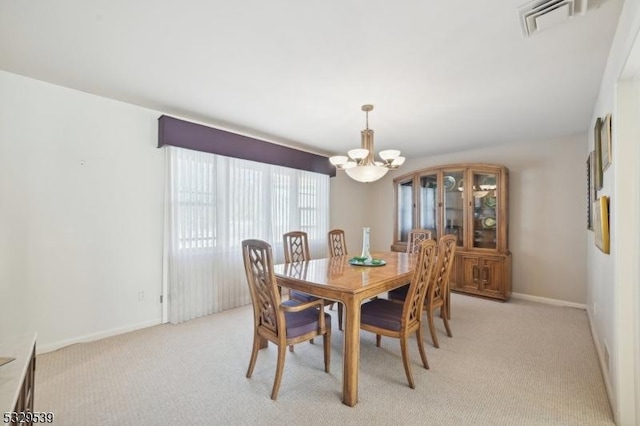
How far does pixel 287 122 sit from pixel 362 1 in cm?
Answer: 212

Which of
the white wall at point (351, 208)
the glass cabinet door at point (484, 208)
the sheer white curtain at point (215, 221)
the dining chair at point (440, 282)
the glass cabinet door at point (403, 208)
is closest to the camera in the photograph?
the dining chair at point (440, 282)

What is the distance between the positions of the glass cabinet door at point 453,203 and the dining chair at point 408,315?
271 centimetres

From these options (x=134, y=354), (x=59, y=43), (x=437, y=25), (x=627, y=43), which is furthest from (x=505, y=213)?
(x=59, y=43)

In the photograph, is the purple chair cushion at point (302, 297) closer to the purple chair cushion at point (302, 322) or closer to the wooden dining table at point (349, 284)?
the wooden dining table at point (349, 284)

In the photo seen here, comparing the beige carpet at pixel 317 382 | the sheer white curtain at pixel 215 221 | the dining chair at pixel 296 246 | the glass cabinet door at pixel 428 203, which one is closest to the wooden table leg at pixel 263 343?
the beige carpet at pixel 317 382

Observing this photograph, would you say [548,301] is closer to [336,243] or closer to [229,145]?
[336,243]

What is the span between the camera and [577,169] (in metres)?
3.96

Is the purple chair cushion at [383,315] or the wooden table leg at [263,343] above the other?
the purple chair cushion at [383,315]

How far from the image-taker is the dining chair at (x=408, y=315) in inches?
83.9

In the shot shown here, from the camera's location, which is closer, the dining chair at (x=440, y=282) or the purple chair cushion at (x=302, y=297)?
the dining chair at (x=440, y=282)

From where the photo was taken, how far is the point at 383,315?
231cm

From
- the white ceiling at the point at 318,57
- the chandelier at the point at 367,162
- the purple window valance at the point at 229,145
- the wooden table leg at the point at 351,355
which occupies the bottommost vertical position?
the wooden table leg at the point at 351,355

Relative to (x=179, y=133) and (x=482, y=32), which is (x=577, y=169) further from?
(x=179, y=133)

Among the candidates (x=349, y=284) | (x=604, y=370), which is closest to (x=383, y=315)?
(x=349, y=284)
